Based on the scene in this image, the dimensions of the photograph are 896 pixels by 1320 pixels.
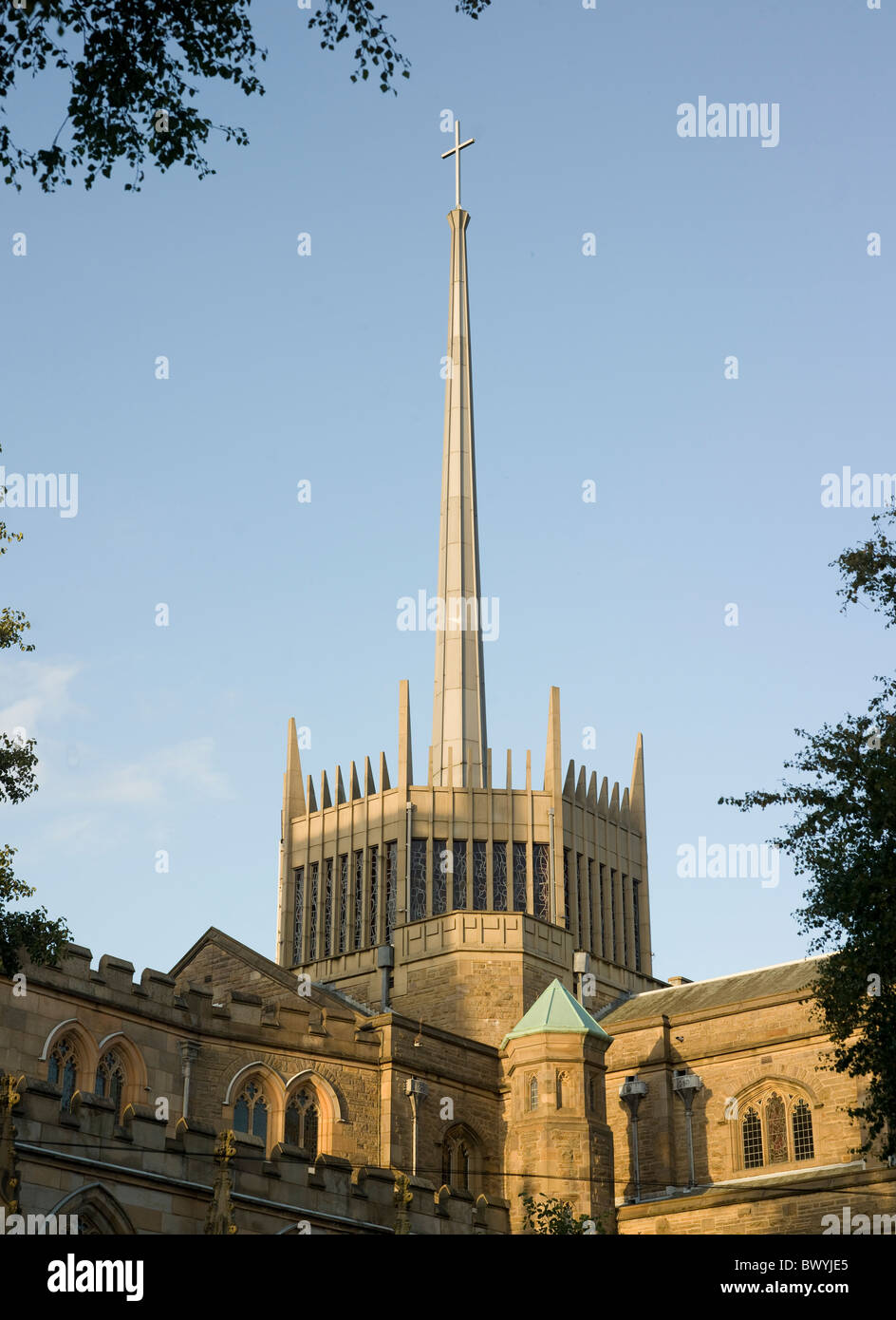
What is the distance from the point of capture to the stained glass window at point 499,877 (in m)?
62.5

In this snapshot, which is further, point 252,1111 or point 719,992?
point 719,992

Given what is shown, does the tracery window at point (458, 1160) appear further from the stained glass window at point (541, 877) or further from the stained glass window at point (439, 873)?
the stained glass window at point (541, 877)

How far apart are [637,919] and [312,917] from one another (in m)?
12.7

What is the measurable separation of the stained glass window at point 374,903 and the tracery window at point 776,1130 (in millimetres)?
17661

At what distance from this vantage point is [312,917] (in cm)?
6506

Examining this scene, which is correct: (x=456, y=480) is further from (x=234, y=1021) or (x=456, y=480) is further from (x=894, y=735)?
(x=894, y=735)

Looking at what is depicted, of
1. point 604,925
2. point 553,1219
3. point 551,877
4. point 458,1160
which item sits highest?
point 551,877

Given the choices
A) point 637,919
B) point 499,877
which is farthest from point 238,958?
point 637,919

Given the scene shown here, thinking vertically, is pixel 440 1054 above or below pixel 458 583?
below

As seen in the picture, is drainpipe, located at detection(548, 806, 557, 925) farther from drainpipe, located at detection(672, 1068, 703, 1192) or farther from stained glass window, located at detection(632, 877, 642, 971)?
drainpipe, located at detection(672, 1068, 703, 1192)

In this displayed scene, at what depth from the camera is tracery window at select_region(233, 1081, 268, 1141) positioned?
4394 cm

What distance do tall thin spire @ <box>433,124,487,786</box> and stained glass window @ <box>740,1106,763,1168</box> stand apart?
20.7m

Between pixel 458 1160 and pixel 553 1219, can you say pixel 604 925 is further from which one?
pixel 553 1219

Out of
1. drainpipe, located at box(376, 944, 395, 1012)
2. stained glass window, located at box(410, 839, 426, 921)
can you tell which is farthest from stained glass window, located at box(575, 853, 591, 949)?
drainpipe, located at box(376, 944, 395, 1012)
